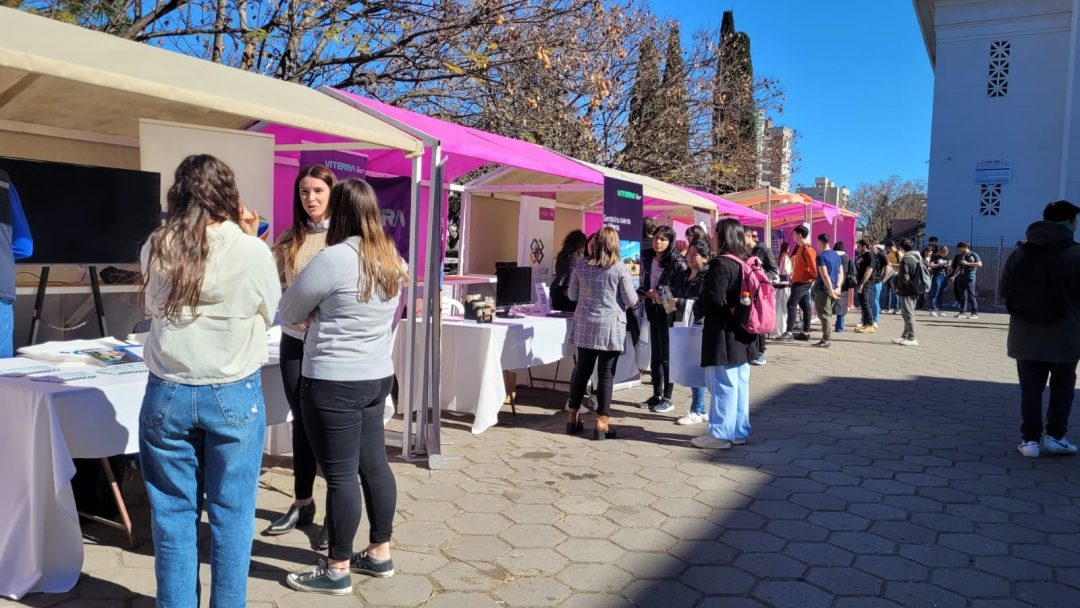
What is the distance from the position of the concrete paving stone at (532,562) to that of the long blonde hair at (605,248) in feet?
8.24

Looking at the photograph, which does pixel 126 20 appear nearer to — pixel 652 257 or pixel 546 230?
pixel 546 230

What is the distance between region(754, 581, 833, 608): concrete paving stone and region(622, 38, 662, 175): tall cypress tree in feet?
44.3

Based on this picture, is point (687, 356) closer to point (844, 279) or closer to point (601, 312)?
point (601, 312)

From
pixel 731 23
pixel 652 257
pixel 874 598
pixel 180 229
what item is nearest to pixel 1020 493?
pixel 874 598

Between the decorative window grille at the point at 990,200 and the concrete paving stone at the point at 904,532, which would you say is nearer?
the concrete paving stone at the point at 904,532

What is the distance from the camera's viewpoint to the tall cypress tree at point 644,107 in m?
16.0

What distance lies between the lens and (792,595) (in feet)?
10.7

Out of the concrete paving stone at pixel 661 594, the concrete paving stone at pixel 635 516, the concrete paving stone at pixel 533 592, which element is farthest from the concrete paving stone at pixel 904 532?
the concrete paving stone at pixel 533 592

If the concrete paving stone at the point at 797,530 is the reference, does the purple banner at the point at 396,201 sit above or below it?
above

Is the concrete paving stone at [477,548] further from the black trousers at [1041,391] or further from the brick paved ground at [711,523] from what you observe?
the black trousers at [1041,391]

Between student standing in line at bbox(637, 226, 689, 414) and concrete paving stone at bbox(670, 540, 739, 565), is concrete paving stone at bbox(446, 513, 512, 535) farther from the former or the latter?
student standing in line at bbox(637, 226, 689, 414)

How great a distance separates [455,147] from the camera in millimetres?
5273

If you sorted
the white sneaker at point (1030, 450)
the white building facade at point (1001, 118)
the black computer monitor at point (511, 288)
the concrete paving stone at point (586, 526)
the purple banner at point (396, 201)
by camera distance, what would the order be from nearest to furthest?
the concrete paving stone at point (586, 526)
the white sneaker at point (1030, 450)
the purple banner at point (396, 201)
the black computer monitor at point (511, 288)
the white building facade at point (1001, 118)

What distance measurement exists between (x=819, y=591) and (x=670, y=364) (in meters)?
3.49
